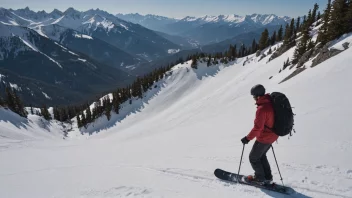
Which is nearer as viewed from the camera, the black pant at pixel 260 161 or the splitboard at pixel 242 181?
the splitboard at pixel 242 181

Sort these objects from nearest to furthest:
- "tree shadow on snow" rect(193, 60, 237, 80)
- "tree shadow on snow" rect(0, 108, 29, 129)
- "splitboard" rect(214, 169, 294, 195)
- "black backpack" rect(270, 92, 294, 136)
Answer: "black backpack" rect(270, 92, 294, 136)
"splitboard" rect(214, 169, 294, 195)
"tree shadow on snow" rect(0, 108, 29, 129)
"tree shadow on snow" rect(193, 60, 237, 80)

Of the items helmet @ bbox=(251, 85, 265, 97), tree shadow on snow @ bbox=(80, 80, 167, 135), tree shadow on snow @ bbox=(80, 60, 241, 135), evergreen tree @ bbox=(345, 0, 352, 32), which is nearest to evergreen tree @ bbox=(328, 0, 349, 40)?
evergreen tree @ bbox=(345, 0, 352, 32)

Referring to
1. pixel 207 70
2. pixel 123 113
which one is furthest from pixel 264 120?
pixel 207 70

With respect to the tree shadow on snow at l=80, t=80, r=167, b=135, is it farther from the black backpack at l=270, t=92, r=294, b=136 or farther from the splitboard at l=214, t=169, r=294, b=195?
the black backpack at l=270, t=92, r=294, b=136

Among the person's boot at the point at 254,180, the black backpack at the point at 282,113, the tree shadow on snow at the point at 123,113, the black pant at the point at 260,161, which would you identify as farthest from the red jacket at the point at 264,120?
the tree shadow on snow at the point at 123,113

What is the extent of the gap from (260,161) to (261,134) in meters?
1.23

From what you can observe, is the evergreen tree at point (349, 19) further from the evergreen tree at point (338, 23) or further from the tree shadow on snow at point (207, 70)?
the tree shadow on snow at point (207, 70)

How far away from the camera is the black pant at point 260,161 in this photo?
27.0 ft

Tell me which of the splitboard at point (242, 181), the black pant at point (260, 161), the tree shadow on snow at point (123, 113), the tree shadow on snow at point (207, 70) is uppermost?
the black pant at point (260, 161)

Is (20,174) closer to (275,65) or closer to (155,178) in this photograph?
(155,178)

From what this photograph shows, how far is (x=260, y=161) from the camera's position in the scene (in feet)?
28.1

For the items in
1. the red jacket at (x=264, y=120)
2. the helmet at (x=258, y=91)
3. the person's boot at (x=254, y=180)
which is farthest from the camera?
the person's boot at (x=254, y=180)

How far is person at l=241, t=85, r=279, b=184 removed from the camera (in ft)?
24.5

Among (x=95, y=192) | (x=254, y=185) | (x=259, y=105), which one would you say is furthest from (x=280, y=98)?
(x=95, y=192)
